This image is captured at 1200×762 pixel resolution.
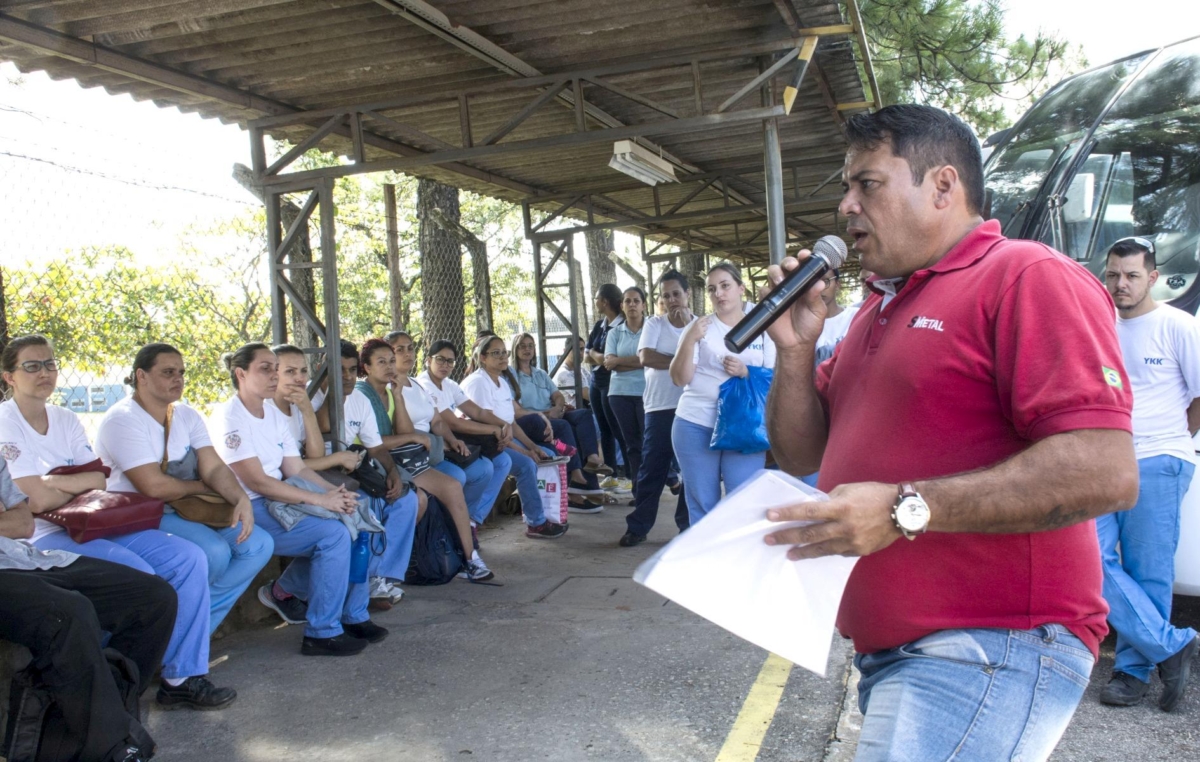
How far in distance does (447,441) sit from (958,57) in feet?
34.4

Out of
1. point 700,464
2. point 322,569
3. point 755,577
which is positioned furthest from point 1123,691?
point 322,569

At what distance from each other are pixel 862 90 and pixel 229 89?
195 inches

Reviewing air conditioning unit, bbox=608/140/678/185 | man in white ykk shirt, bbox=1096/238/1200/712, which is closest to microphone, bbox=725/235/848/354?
man in white ykk shirt, bbox=1096/238/1200/712

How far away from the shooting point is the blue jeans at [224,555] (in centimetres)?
468

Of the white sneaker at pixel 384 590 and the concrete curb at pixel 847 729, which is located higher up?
the white sneaker at pixel 384 590

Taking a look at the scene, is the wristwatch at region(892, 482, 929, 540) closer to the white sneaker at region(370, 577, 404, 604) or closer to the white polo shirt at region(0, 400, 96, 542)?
the white polo shirt at region(0, 400, 96, 542)

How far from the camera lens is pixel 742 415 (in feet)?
18.6

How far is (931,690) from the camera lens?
5.46 ft

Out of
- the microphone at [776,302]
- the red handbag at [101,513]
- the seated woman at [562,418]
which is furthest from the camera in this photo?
the seated woman at [562,418]

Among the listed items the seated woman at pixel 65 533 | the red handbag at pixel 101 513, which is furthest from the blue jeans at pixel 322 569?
the red handbag at pixel 101 513

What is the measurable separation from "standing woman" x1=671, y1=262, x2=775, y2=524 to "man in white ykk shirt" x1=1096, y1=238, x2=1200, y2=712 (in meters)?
2.11

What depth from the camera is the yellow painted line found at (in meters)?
3.62

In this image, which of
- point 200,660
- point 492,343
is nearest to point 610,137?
point 492,343

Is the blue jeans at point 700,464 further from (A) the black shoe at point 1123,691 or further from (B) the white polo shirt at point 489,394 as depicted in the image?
(B) the white polo shirt at point 489,394
